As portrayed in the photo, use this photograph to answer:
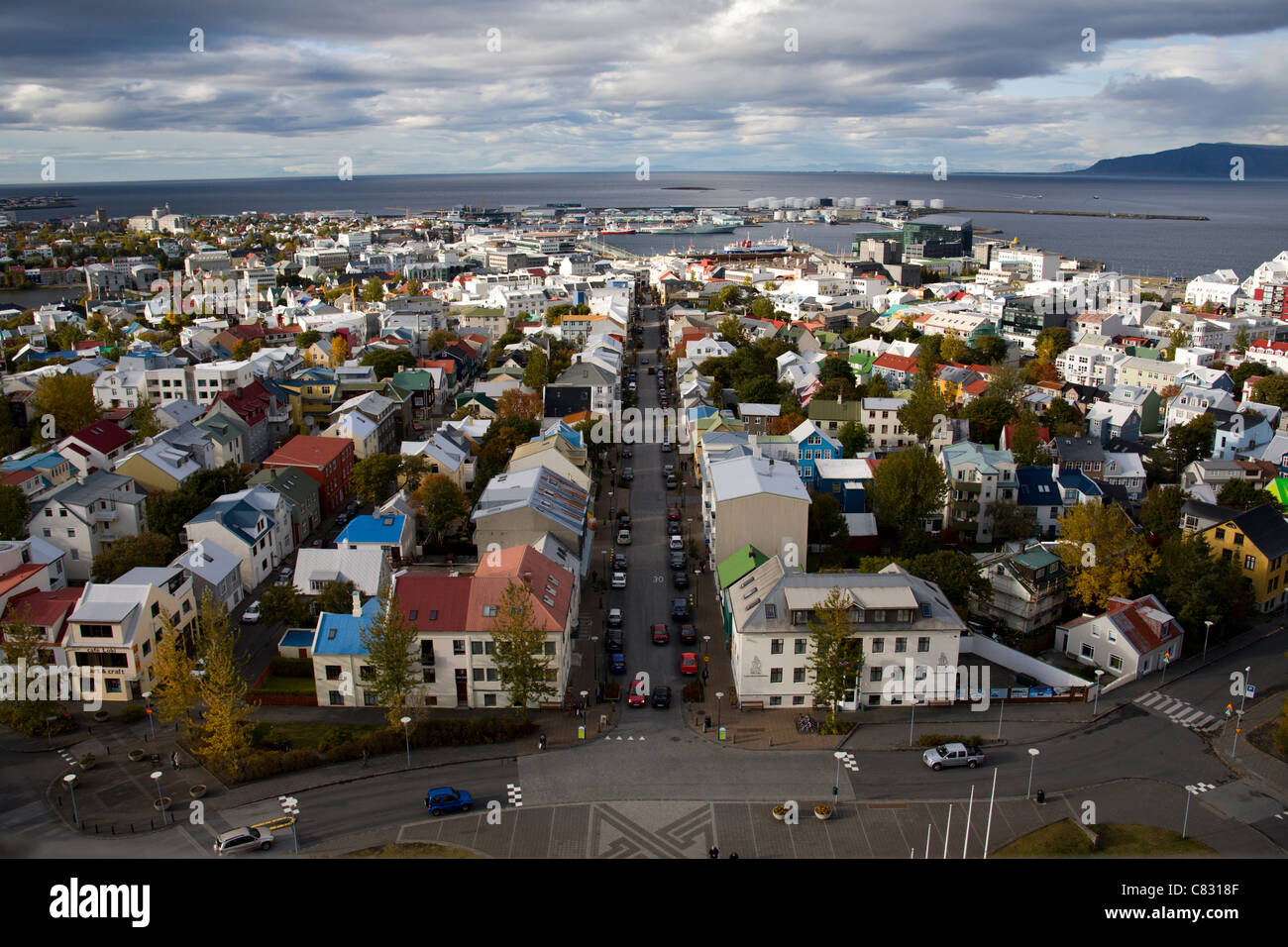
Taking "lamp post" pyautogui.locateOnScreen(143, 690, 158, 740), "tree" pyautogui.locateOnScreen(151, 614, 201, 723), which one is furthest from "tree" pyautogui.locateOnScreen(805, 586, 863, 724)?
"lamp post" pyautogui.locateOnScreen(143, 690, 158, 740)

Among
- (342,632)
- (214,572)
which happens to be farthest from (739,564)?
(214,572)

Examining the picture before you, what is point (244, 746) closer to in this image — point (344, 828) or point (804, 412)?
point (344, 828)

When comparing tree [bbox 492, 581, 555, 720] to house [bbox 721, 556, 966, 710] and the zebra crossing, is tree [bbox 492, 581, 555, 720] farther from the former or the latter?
the zebra crossing

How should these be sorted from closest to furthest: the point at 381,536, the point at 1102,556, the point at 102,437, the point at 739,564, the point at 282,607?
the point at 282,607, the point at 739,564, the point at 1102,556, the point at 381,536, the point at 102,437

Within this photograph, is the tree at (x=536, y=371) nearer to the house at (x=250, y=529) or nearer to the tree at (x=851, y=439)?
the tree at (x=851, y=439)

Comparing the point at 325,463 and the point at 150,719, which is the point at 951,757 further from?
the point at 325,463
